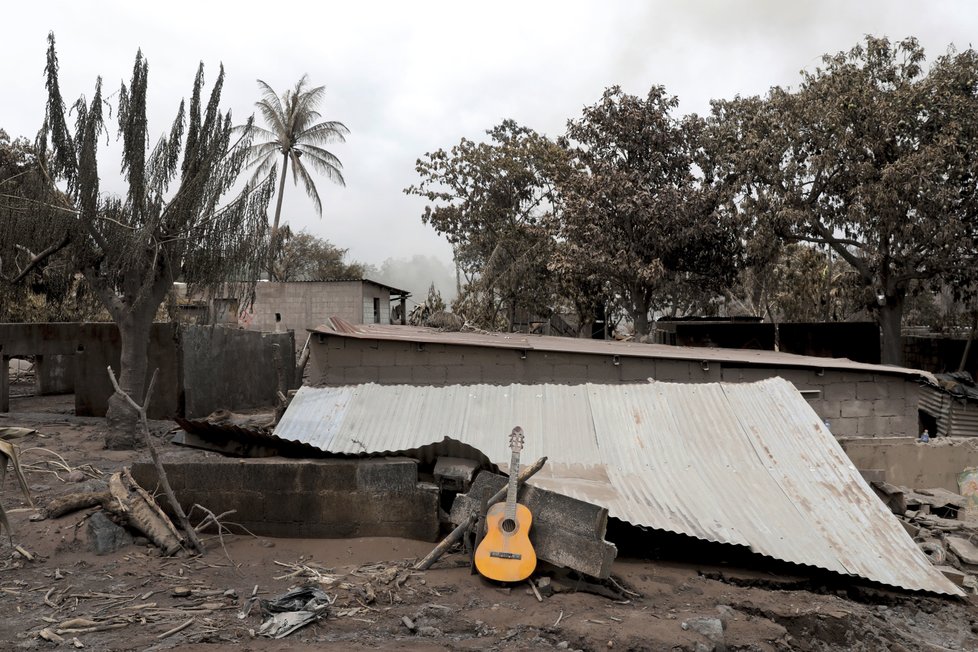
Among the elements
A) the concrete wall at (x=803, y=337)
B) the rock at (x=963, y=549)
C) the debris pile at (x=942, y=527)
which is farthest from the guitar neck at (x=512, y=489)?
the concrete wall at (x=803, y=337)

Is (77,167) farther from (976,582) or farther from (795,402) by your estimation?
(976,582)

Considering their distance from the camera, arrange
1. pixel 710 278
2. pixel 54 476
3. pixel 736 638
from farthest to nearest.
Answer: pixel 710 278 < pixel 54 476 < pixel 736 638

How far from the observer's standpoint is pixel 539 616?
195 inches

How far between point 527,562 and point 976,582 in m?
4.67

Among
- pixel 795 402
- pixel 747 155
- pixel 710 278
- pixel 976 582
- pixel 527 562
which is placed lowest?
pixel 976 582

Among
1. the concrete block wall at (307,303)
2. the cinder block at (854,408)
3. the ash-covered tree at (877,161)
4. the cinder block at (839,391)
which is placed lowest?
the cinder block at (854,408)

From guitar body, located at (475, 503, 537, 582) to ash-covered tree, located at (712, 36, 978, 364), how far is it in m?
14.7

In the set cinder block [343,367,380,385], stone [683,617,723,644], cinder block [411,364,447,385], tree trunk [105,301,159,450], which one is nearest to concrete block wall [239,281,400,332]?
cinder block [343,367,380,385]

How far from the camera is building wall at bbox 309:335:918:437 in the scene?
36.9 feet

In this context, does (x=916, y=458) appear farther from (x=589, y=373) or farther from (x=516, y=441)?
(x=516, y=441)

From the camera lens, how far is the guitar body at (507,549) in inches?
213

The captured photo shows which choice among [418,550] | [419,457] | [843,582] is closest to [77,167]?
[419,457]

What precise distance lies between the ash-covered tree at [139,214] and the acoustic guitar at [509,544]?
7492 mm

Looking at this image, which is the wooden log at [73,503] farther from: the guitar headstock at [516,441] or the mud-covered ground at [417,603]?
the guitar headstock at [516,441]
